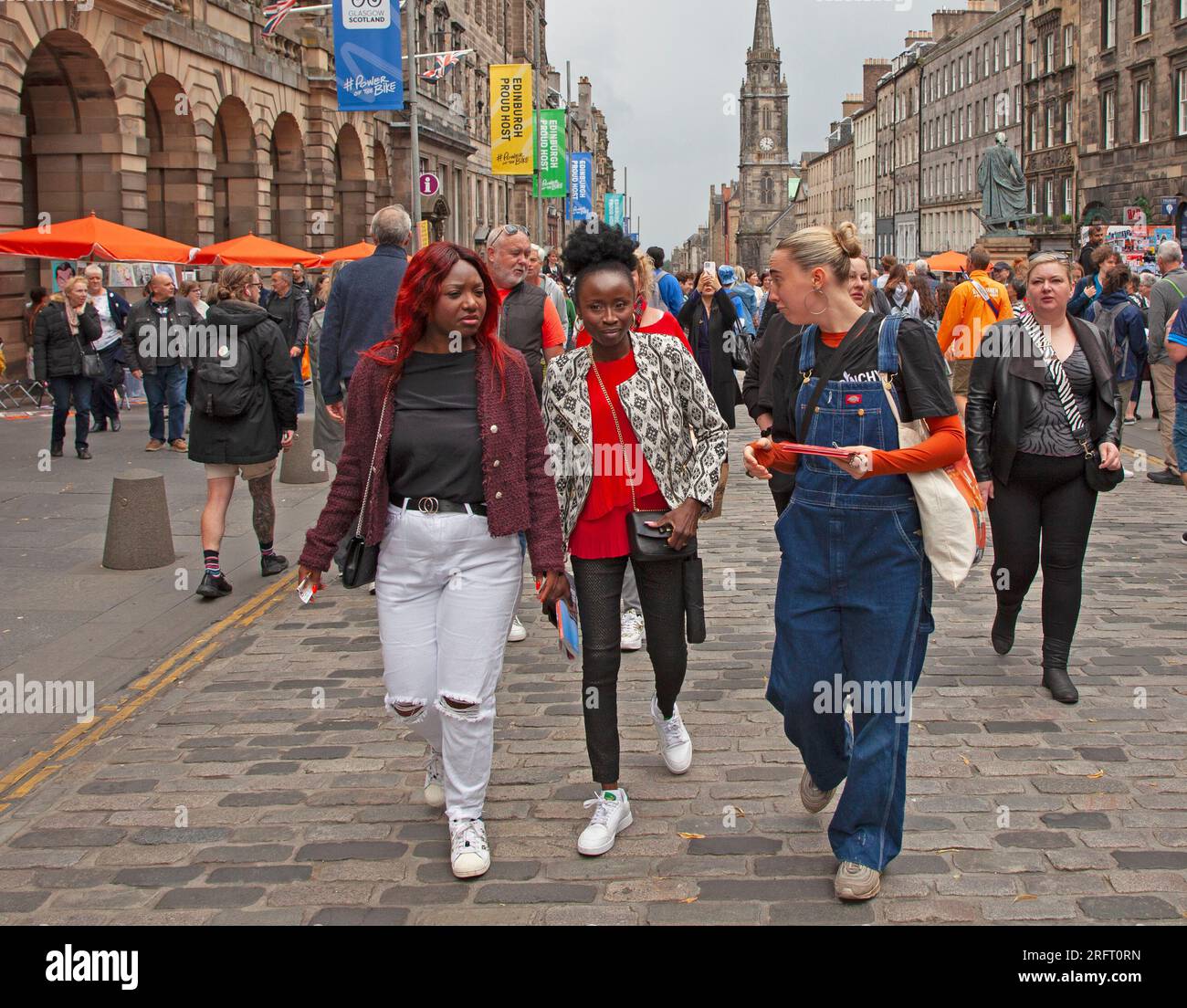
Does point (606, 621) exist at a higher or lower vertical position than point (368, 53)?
lower

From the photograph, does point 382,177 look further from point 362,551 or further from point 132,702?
point 362,551

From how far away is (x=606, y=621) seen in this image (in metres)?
4.74

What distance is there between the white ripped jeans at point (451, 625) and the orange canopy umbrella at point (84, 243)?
52.5ft

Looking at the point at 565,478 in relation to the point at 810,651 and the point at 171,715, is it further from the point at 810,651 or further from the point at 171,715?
the point at 171,715

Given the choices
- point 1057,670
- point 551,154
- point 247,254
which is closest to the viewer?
point 1057,670

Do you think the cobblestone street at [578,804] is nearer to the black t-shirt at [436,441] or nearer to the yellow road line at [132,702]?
the yellow road line at [132,702]

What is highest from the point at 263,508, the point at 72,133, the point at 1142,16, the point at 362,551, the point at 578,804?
the point at 1142,16

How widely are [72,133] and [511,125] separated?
13830 mm

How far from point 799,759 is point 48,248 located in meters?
16.3

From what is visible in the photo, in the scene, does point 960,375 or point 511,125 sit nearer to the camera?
point 960,375

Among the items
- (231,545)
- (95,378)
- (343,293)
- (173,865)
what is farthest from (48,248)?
(173,865)

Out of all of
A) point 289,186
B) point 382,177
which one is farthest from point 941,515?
point 382,177

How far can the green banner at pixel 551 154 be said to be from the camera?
45688 millimetres

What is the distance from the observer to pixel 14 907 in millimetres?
4293
